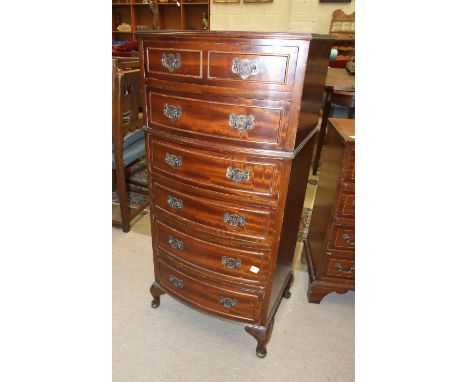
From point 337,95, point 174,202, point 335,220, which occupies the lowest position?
point 335,220

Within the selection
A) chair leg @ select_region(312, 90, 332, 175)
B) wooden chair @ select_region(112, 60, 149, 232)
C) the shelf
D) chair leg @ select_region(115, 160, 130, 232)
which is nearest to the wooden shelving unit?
the shelf

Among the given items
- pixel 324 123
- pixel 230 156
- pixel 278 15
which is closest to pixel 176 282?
pixel 230 156

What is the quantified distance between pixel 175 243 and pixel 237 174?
50 cm

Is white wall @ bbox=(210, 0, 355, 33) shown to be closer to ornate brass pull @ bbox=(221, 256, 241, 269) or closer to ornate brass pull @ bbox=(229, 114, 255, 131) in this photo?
ornate brass pull @ bbox=(229, 114, 255, 131)

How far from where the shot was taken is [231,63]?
960 mm

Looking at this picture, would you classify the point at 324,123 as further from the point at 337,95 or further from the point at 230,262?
the point at 230,262

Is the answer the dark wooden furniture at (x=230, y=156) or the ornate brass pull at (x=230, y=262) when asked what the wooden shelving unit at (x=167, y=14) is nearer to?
the dark wooden furniture at (x=230, y=156)

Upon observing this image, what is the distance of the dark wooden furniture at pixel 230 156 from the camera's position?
953 millimetres

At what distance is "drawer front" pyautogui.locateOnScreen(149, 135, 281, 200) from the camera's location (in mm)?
1075

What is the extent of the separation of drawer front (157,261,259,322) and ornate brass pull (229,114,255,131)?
0.71 metres

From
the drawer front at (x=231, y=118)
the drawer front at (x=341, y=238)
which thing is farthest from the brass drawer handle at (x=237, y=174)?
the drawer front at (x=341, y=238)
